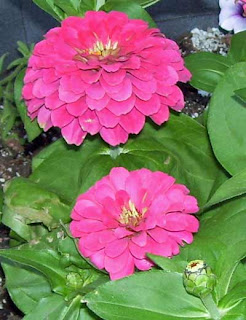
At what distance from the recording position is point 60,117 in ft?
3.15

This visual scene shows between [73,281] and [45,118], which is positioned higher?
[45,118]

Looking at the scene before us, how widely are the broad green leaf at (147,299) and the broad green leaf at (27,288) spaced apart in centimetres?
30

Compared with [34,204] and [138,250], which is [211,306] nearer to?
[138,250]

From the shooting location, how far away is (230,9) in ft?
3.96

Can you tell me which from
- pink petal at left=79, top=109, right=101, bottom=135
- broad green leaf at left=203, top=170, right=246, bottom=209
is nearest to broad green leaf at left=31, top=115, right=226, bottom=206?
pink petal at left=79, top=109, right=101, bottom=135

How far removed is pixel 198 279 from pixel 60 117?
314mm

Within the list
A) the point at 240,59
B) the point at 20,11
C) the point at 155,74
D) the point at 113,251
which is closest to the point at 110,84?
the point at 155,74

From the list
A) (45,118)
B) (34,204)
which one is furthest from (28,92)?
(34,204)

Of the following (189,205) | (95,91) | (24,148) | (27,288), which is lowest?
(24,148)

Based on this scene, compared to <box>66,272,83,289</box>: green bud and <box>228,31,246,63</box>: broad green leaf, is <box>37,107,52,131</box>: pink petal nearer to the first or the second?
<box>66,272,83,289</box>: green bud

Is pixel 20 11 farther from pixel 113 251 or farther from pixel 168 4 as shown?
pixel 113 251

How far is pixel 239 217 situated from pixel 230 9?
38 centimetres

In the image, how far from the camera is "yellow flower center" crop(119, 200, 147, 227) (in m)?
0.87

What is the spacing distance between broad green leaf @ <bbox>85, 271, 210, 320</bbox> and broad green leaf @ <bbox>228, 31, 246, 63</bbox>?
447mm
